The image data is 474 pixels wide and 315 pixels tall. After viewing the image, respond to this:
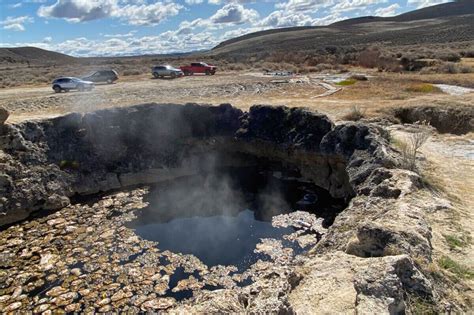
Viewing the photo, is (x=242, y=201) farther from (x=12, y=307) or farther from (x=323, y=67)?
(x=323, y=67)

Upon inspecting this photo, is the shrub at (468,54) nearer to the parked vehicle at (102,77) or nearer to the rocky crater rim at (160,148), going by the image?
the rocky crater rim at (160,148)

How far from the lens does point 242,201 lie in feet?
71.2

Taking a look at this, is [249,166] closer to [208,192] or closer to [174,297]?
[208,192]

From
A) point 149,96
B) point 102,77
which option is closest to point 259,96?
point 149,96

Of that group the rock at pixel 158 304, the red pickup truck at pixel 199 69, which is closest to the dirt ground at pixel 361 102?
the rock at pixel 158 304

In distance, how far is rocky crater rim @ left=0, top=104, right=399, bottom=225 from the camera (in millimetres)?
20016

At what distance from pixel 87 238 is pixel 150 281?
16.1 feet

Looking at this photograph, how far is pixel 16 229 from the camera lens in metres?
18.6

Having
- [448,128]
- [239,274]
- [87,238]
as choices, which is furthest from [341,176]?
[87,238]

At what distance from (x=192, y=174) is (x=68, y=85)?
1959 centimetres

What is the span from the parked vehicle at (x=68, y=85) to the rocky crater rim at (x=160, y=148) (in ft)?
49.2

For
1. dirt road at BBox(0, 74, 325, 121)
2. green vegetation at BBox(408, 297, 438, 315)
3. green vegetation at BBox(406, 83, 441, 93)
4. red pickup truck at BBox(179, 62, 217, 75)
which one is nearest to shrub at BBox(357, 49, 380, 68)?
dirt road at BBox(0, 74, 325, 121)

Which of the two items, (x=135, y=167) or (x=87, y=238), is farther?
(x=135, y=167)

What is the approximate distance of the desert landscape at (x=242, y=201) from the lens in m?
8.55
